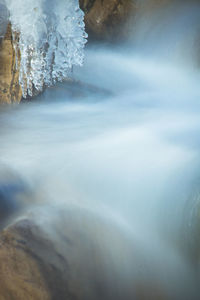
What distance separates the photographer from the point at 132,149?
11.0ft

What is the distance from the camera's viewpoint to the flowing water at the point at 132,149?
213 cm

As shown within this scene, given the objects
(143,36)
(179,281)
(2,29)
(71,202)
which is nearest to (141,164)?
(71,202)

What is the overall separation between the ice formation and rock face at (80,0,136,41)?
1.73 meters

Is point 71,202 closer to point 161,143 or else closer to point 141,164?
point 141,164

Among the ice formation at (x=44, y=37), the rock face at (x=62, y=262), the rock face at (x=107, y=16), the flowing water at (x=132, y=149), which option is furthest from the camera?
the rock face at (x=107, y=16)

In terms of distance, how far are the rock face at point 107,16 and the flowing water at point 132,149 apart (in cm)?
33

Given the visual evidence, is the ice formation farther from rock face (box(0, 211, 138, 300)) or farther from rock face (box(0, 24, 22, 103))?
rock face (box(0, 211, 138, 300))

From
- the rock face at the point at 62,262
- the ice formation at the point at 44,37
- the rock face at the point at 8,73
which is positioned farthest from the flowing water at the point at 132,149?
the ice formation at the point at 44,37

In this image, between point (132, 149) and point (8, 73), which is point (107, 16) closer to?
point (8, 73)

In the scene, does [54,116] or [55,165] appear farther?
[54,116]

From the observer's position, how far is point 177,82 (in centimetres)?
585

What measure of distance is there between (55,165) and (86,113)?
2.44 meters

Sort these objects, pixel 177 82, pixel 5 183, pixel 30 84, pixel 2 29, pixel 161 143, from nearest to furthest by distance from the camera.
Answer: pixel 5 183 → pixel 161 143 → pixel 2 29 → pixel 30 84 → pixel 177 82

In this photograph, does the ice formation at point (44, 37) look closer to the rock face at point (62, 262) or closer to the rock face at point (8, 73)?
the rock face at point (8, 73)
